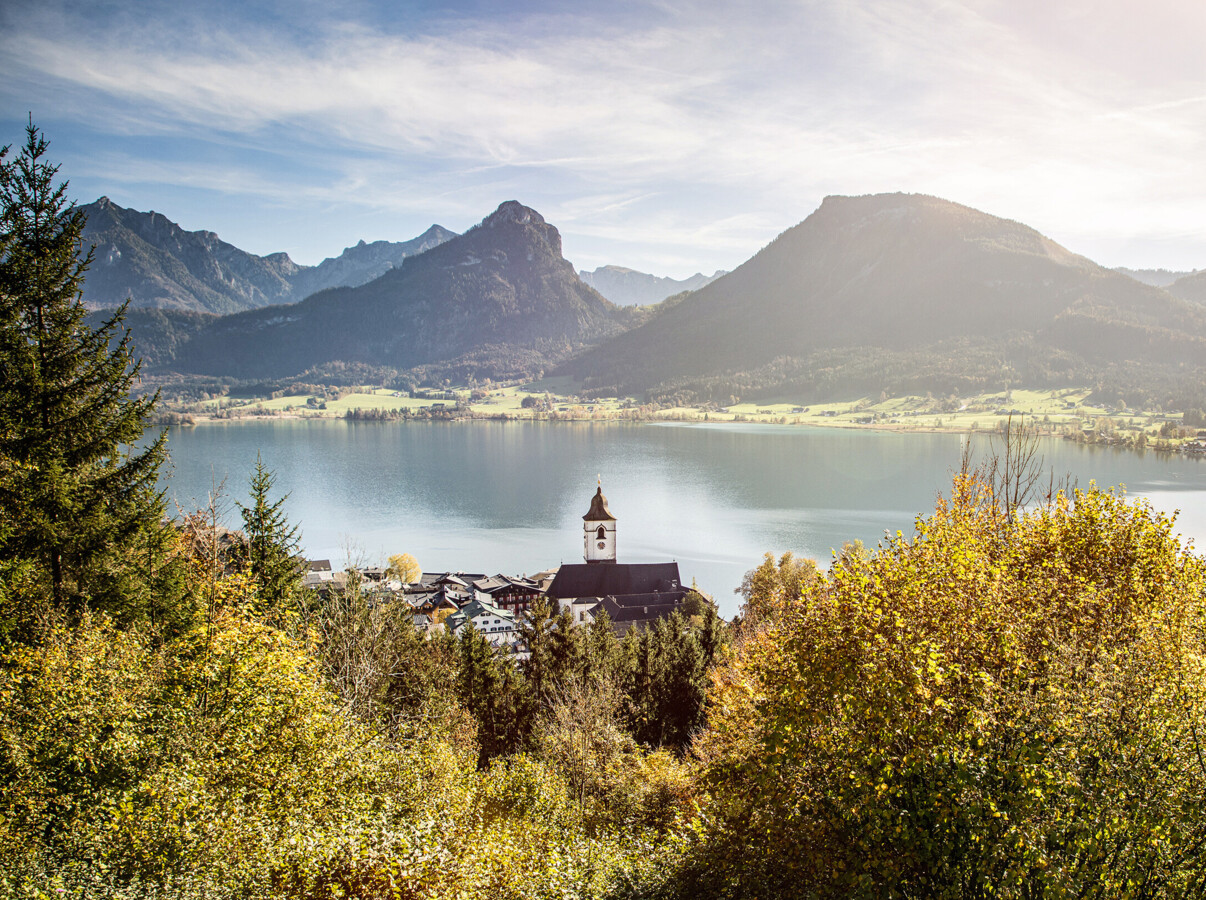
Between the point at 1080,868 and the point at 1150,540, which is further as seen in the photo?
the point at 1150,540

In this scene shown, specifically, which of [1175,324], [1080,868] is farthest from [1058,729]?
[1175,324]

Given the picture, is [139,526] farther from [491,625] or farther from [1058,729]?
[491,625]

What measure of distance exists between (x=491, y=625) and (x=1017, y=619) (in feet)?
131

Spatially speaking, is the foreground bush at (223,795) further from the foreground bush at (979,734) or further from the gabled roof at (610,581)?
the gabled roof at (610,581)

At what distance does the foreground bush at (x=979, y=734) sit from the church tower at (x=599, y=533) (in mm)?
39664

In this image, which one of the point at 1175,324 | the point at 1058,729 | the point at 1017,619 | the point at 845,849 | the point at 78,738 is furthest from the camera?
the point at 1175,324

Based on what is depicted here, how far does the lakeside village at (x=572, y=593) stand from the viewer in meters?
41.9

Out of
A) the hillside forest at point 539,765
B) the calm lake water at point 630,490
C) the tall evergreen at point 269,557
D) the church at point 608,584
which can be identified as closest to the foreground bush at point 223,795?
the hillside forest at point 539,765

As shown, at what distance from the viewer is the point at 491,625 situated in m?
44.5

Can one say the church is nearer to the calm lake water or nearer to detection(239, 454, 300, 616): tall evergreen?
the calm lake water

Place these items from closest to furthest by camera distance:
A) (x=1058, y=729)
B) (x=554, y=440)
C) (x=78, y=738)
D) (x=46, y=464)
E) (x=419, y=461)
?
(x=1058, y=729)
(x=78, y=738)
(x=46, y=464)
(x=419, y=461)
(x=554, y=440)

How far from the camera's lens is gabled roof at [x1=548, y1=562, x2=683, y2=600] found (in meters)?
46.2

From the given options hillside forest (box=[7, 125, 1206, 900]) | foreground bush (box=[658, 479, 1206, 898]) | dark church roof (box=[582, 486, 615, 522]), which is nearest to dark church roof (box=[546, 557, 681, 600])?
dark church roof (box=[582, 486, 615, 522])

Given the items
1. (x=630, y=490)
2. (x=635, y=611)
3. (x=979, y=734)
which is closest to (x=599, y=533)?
(x=635, y=611)
